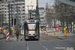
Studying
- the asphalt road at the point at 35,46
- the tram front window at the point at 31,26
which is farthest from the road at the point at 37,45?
the tram front window at the point at 31,26

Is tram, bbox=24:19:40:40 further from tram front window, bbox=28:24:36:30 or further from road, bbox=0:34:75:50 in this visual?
road, bbox=0:34:75:50

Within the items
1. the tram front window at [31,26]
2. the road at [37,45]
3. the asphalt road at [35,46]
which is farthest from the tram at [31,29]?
the asphalt road at [35,46]

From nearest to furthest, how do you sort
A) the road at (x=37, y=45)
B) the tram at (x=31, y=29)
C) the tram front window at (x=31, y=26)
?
the road at (x=37, y=45) < the tram at (x=31, y=29) < the tram front window at (x=31, y=26)

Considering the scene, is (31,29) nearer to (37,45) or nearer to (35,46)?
(37,45)

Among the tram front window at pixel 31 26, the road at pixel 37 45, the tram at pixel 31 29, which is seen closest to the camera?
the road at pixel 37 45

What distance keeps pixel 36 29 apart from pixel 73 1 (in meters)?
9.36

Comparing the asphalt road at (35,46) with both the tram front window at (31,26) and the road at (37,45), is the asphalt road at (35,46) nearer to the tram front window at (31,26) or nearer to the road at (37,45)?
the road at (37,45)

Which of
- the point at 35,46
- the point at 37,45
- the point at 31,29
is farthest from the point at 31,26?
the point at 35,46

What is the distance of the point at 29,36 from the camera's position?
27.6m

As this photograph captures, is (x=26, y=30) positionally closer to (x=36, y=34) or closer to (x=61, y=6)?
(x=36, y=34)

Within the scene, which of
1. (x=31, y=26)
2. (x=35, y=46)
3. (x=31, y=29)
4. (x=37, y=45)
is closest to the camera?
(x=35, y=46)

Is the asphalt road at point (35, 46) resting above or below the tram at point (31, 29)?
below

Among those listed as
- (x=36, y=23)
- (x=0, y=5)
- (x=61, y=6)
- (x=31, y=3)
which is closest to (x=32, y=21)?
(x=36, y=23)

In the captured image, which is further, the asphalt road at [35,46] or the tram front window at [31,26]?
the tram front window at [31,26]
